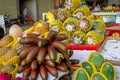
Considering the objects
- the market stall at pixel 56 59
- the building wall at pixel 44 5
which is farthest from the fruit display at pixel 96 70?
the building wall at pixel 44 5

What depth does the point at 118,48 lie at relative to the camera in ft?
6.86

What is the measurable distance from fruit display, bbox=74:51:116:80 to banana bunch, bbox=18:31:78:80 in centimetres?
10

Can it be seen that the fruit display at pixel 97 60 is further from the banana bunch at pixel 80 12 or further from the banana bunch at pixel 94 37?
the banana bunch at pixel 80 12

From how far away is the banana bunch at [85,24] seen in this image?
2.25m

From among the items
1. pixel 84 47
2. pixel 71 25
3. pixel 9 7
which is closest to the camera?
pixel 84 47

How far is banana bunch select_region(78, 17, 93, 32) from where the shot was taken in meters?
2.25

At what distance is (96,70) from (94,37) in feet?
1.89

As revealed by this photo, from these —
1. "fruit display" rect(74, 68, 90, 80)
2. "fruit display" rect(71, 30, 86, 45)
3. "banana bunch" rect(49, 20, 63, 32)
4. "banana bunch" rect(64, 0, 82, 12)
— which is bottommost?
"fruit display" rect(74, 68, 90, 80)

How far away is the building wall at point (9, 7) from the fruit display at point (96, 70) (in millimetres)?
10450

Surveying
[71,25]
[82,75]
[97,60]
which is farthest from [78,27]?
[82,75]

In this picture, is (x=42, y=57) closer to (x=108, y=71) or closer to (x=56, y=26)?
Result: (x=108, y=71)

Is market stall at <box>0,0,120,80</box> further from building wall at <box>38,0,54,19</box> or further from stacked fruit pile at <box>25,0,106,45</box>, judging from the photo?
building wall at <box>38,0,54,19</box>

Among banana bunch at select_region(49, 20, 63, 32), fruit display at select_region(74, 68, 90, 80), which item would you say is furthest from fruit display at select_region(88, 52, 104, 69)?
banana bunch at select_region(49, 20, 63, 32)

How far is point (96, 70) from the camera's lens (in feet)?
5.32
